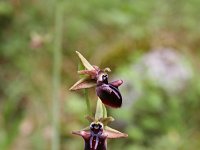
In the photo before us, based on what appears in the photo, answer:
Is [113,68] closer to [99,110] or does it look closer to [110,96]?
[99,110]

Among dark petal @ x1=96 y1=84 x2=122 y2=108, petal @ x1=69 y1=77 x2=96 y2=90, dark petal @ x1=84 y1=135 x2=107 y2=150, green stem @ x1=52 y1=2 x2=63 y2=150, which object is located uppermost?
green stem @ x1=52 y1=2 x2=63 y2=150

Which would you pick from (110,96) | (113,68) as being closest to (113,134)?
(110,96)

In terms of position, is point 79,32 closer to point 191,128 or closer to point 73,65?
point 73,65

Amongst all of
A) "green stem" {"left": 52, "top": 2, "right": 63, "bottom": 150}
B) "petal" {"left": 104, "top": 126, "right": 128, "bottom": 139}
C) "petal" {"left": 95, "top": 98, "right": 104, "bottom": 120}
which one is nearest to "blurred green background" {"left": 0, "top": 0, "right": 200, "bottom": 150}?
"green stem" {"left": 52, "top": 2, "right": 63, "bottom": 150}

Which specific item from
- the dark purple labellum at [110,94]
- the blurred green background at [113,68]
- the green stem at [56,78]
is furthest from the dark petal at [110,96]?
the blurred green background at [113,68]

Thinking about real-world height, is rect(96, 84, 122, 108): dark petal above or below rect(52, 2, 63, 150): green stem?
below

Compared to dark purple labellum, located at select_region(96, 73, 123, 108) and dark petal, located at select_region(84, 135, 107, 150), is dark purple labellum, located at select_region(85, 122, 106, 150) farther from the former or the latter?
dark purple labellum, located at select_region(96, 73, 123, 108)

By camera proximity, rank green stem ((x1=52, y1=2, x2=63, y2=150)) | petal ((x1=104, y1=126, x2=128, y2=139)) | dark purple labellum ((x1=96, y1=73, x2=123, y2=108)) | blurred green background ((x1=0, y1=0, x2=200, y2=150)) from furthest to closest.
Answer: blurred green background ((x1=0, y1=0, x2=200, y2=150)) → green stem ((x1=52, y1=2, x2=63, y2=150)) → petal ((x1=104, y1=126, x2=128, y2=139)) → dark purple labellum ((x1=96, y1=73, x2=123, y2=108))
